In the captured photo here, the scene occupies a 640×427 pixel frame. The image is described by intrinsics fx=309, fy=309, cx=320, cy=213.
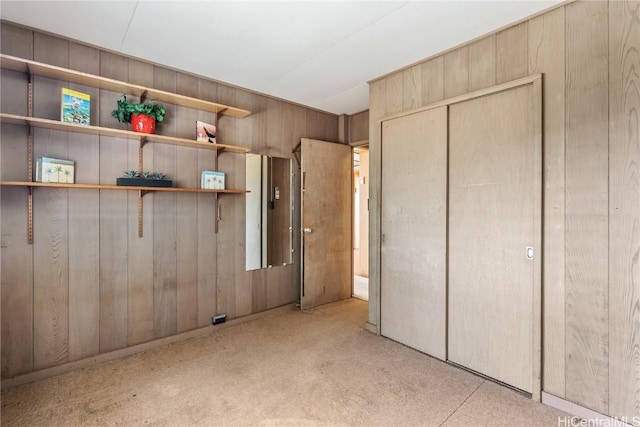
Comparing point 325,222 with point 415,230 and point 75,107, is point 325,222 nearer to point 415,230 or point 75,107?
point 415,230

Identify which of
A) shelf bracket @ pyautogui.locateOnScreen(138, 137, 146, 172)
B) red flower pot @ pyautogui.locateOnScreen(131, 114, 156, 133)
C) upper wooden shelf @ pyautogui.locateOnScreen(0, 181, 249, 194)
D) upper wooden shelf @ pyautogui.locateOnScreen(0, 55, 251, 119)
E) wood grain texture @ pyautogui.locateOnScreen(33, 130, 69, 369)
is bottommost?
wood grain texture @ pyautogui.locateOnScreen(33, 130, 69, 369)

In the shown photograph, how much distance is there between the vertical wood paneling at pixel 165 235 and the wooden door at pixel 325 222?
144cm

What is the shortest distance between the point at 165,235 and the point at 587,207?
10.4ft

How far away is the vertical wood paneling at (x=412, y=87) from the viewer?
273cm

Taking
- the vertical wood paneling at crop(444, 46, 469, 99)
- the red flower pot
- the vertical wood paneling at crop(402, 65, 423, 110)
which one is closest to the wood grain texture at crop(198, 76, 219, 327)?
the red flower pot

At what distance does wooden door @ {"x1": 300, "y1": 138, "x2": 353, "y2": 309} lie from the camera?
376 cm

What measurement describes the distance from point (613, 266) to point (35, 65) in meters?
3.77

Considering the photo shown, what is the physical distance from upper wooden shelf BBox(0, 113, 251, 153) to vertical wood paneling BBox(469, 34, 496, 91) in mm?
2128

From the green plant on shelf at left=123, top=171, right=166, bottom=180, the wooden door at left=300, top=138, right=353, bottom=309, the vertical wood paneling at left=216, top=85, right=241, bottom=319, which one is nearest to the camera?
the green plant on shelf at left=123, top=171, right=166, bottom=180

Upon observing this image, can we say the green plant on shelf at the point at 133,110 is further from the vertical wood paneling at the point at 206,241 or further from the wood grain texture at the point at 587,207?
the wood grain texture at the point at 587,207

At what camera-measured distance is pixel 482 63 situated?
2.33 meters

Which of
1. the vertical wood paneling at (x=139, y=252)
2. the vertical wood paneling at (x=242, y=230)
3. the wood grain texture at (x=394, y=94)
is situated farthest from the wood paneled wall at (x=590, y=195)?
the vertical wood paneling at (x=139, y=252)

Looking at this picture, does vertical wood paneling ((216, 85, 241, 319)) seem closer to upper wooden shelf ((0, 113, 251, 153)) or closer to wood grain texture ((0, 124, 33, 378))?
upper wooden shelf ((0, 113, 251, 153))

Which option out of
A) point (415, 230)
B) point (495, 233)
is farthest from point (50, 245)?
point (495, 233)
